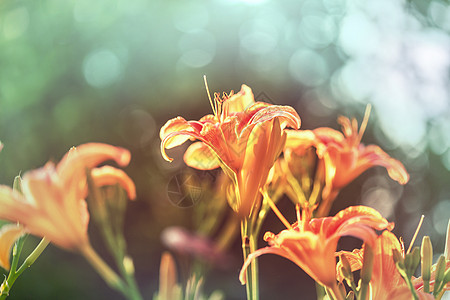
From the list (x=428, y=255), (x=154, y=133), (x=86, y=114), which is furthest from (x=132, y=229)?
(x=428, y=255)

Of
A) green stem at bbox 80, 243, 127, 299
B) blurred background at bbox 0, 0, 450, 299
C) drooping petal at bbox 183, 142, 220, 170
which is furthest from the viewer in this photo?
blurred background at bbox 0, 0, 450, 299

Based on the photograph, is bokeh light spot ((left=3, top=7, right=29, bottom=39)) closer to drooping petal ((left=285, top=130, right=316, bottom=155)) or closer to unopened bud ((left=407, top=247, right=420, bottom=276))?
drooping petal ((left=285, top=130, right=316, bottom=155))

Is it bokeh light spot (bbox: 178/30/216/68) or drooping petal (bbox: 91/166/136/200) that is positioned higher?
drooping petal (bbox: 91/166/136/200)

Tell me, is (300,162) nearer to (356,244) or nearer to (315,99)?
(356,244)

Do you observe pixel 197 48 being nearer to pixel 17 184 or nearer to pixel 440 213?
pixel 440 213

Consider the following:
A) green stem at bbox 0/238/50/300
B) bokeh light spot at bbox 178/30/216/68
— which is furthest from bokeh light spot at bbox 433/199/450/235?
green stem at bbox 0/238/50/300

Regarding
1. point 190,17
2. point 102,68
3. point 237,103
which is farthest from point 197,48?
point 237,103

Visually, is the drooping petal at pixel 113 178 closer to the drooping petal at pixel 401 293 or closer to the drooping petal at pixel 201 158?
the drooping petal at pixel 201 158

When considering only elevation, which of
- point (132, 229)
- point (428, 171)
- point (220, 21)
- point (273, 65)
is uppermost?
point (220, 21)

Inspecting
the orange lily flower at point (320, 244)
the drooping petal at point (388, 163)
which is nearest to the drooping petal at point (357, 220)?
the orange lily flower at point (320, 244)
